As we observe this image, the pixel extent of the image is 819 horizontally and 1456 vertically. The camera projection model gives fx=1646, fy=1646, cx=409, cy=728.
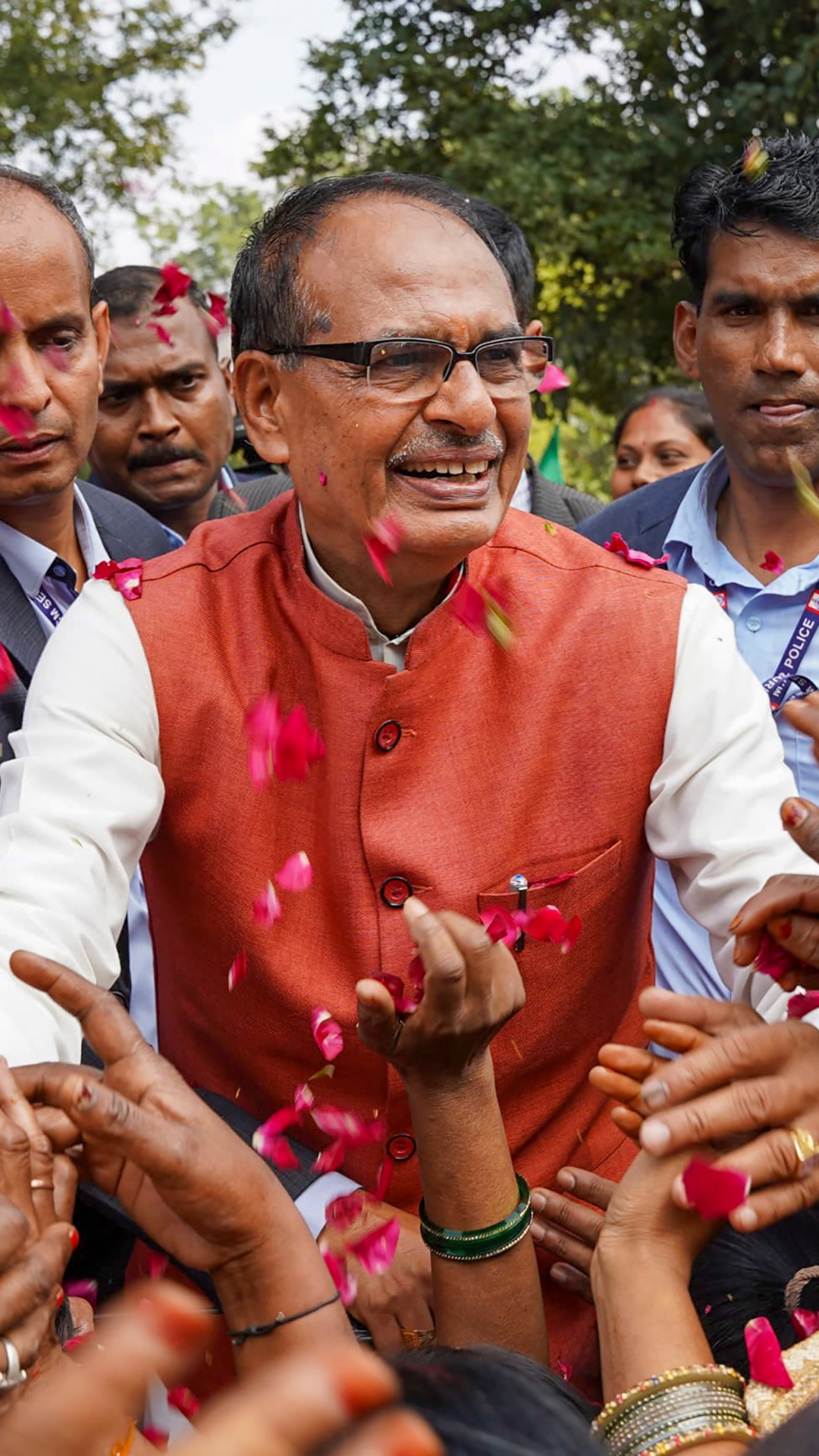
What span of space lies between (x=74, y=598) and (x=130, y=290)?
6.82 feet

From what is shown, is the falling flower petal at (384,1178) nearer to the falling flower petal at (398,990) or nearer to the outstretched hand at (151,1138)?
the falling flower petal at (398,990)

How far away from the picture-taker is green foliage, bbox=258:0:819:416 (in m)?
11.6

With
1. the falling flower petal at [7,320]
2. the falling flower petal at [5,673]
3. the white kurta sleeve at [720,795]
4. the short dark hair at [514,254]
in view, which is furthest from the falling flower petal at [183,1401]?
the short dark hair at [514,254]

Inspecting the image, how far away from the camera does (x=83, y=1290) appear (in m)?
2.77

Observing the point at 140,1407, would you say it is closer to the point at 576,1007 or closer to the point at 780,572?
the point at 576,1007

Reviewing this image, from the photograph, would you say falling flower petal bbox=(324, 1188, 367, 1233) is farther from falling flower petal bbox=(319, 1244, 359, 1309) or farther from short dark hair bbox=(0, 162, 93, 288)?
short dark hair bbox=(0, 162, 93, 288)

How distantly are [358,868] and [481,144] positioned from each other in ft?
32.7

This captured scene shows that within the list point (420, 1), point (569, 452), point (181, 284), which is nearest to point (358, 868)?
point (181, 284)

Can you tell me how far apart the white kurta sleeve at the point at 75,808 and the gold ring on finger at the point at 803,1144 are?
42.2 inches

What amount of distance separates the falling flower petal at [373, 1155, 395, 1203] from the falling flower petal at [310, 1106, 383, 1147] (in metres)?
0.04

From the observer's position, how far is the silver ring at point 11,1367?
1822 mm

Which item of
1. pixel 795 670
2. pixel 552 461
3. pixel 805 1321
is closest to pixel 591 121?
pixel 552 461

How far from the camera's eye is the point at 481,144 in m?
11.7

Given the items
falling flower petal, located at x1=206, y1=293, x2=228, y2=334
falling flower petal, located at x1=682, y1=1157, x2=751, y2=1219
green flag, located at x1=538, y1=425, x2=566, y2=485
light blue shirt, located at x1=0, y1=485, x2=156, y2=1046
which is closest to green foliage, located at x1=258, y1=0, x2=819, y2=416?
green flag, located at x1=538, y1=425, x2=566, y2=485
